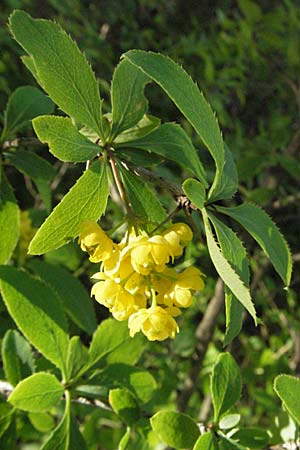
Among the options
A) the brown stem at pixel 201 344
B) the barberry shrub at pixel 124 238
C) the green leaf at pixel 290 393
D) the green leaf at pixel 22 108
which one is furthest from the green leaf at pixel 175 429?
the brown stem at pixel 201 344

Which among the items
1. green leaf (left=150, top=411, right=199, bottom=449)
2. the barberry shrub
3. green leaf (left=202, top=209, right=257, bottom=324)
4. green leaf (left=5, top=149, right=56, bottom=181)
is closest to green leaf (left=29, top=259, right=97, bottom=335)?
the barberry shrub

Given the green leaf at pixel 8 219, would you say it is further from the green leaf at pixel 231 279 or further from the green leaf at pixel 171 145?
the green leaf at pixel 231 279

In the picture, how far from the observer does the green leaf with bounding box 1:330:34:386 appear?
0.97 metres

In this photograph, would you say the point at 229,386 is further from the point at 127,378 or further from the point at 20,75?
the point at 20,75

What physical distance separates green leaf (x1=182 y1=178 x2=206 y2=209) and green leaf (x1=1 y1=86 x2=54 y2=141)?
1.43ft

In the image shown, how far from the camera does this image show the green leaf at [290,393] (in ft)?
2.57

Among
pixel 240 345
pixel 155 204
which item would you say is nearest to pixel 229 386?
pixel 155 204

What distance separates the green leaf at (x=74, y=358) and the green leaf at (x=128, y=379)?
3 cm

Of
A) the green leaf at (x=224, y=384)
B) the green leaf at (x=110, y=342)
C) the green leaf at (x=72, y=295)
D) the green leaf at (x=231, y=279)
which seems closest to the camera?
the green leaf at (x=231, y=279)

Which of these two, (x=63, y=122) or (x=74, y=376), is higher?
(x=63, y=122)

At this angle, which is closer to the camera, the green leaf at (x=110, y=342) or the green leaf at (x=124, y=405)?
the green leaf at (x=124, y=405)

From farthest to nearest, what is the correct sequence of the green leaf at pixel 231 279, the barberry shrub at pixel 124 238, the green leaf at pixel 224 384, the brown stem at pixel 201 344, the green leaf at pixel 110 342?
the brown stem at pixel 201 344, the green leaf at pixel 110 342, the green leaf at pixel 224 384, the barberry shrub at pixel 124 238, the green leaf at pixel 231 279

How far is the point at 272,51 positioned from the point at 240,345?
103 cm

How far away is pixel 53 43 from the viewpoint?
0.71 m
